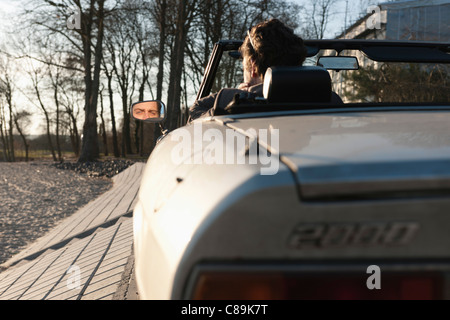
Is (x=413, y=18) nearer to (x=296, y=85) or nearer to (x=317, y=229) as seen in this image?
(x=296, y=85)

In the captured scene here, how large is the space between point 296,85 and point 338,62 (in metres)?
1.88

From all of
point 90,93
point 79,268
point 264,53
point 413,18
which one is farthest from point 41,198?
point 413,18

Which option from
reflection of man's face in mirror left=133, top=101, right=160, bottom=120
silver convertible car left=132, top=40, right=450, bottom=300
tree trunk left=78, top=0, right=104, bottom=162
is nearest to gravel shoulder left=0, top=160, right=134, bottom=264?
tree trunk left=78, top=0, right=104, bottom=162

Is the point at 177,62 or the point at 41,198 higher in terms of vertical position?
the point at 177,62

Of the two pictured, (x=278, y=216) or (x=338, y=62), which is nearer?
(x=278, y=216)

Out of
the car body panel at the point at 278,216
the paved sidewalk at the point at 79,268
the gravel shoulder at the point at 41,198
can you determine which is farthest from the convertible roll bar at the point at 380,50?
the gravel shoulder at the point at 41,198

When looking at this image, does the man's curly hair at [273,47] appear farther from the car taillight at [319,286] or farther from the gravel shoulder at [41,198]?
the gravel shoulder at [41,198]

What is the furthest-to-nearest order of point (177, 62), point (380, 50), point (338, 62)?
point (177, 62) < point (338, 62) < point (380, 50)

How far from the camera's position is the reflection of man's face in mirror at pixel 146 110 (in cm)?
336

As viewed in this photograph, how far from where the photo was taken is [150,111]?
339 cm

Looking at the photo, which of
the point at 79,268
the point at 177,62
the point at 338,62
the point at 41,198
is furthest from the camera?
the point at 177,62

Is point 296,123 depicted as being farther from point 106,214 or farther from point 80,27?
point 80,27

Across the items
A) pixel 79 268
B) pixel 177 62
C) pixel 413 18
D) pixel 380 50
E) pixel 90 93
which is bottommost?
pixel 79 268
